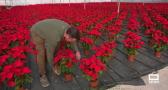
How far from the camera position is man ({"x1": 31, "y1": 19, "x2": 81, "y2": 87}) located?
366 cm

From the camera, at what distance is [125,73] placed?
16.6ft

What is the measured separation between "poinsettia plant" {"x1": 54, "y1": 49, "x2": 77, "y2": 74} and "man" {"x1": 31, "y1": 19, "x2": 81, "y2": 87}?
7.3 inches

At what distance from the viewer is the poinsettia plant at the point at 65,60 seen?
14.0 ft

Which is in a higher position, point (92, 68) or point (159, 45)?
point (159, 45)

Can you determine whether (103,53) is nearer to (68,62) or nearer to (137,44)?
(68,62)

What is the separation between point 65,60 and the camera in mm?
4363

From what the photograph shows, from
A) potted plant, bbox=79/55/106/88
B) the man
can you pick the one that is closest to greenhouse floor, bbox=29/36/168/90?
the man

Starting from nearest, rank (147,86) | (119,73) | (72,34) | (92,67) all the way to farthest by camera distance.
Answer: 1. (72,34)
2. (92,67)
3. (147,86)
4. (119,73)

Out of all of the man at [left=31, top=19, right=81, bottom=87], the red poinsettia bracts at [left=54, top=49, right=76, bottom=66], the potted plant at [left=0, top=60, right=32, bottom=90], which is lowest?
the potted plant at [left=0, top=60, right=32, bottom=90]

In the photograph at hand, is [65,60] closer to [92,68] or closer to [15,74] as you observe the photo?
[92,68]

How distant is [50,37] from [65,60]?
26.7 inches

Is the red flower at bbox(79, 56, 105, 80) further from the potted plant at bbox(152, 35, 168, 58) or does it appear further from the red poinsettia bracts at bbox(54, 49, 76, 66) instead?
the potted plant at bbox(152, 35, 168, 58)

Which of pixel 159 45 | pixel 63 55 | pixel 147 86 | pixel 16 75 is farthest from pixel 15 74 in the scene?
pixel 159 45

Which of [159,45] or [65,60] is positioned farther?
[159,45]
